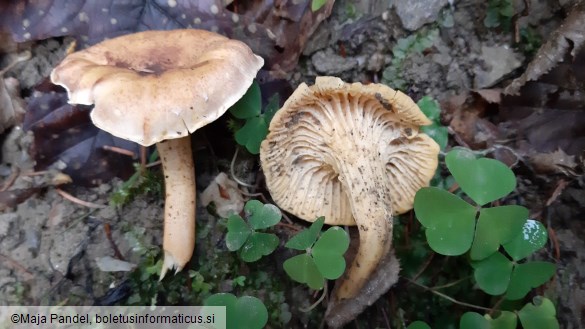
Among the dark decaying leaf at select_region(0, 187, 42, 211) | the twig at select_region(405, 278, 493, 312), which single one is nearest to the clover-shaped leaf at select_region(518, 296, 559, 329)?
the twig at select_region(405, 278, 493, 312)

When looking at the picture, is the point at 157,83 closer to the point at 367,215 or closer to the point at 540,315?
the point at 367,215

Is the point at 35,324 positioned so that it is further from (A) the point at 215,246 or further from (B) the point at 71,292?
(A) the point at 215,246

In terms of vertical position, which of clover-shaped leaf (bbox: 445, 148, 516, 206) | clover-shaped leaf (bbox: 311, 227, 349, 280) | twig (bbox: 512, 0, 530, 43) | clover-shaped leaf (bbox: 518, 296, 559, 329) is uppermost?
twig (bbox: 512, 0, 530, 43)

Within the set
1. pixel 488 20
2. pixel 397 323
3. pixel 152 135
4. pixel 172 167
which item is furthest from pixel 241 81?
pixel 488 20

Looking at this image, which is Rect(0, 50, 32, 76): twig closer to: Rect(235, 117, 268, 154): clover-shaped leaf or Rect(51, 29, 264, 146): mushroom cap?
Rect(51, 29, 264, 146): mushroom cap

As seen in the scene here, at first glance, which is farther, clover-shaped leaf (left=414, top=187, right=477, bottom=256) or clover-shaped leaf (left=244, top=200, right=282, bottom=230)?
clover-shaped leaf (left=244, top=200, right=282, bottom=230)

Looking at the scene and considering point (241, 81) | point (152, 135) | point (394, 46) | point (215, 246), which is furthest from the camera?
point (394, 46)
